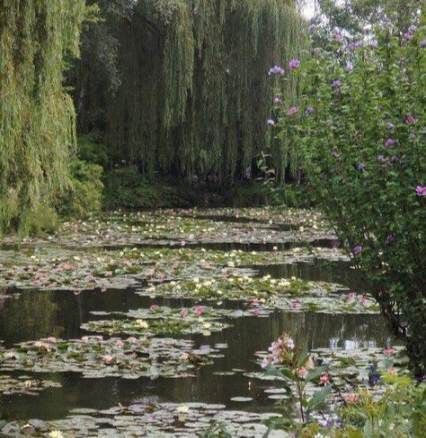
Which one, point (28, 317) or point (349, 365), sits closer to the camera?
point (349, 365)

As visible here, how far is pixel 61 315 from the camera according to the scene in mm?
7430

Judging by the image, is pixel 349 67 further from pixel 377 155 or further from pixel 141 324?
pixel 141 324

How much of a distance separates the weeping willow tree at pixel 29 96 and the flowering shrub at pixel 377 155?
262 centimetres

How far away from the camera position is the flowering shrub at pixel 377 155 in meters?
4.07

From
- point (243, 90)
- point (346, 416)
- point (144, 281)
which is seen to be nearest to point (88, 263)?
point (144, 281)

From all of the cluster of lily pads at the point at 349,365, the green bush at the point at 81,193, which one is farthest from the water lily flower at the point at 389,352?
the green bush at the point at 81,193

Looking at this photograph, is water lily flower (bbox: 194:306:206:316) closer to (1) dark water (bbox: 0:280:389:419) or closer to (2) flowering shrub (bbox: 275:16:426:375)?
(1) dark water (bbox: 0:280:389:419)

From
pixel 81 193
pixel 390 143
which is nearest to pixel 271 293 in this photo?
pixel 390 143

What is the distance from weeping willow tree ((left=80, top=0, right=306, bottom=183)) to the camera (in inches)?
822

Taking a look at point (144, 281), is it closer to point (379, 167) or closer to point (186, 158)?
point (379, 167)

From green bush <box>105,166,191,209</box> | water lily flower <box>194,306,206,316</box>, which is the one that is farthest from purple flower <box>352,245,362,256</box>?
green bush <box>105,166,191,209</box>

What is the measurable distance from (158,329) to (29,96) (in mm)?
2253

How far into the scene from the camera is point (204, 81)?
2141 centimetres

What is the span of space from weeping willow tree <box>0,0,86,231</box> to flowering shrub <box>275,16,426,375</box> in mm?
2617
